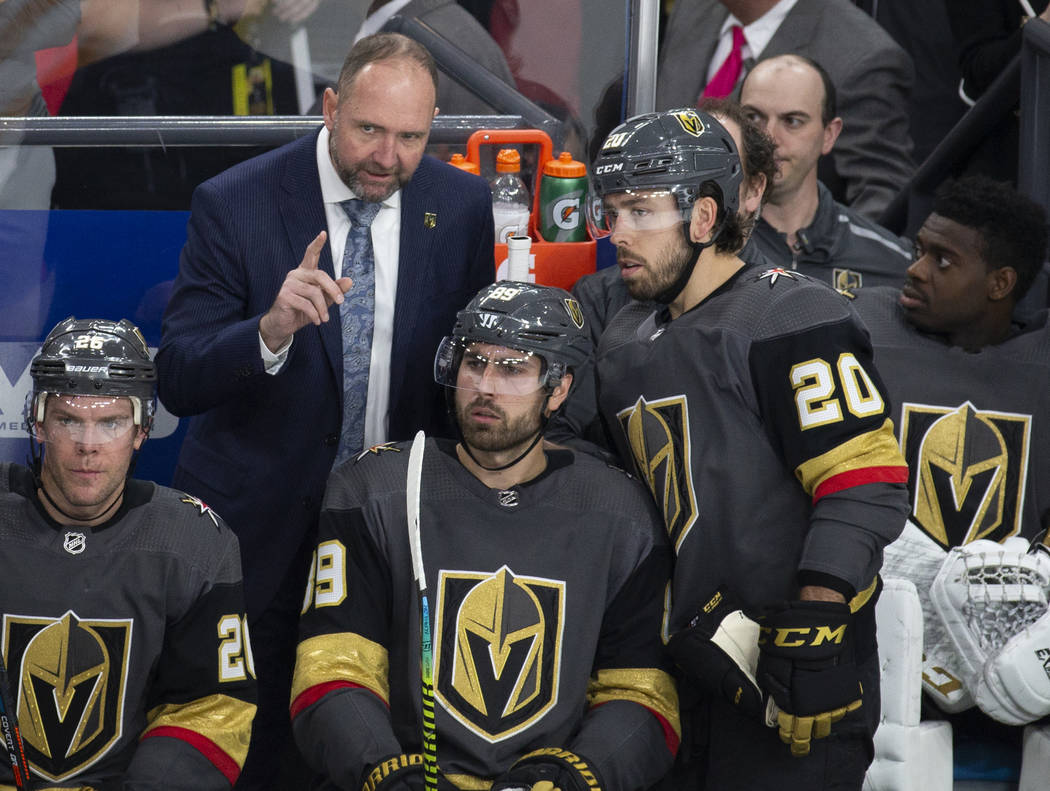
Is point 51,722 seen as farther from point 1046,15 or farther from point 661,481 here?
point 1046,15

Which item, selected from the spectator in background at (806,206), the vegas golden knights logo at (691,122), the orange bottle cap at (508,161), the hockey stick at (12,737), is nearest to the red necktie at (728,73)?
the spectator in background at (806,206)

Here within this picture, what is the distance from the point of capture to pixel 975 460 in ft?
11.3

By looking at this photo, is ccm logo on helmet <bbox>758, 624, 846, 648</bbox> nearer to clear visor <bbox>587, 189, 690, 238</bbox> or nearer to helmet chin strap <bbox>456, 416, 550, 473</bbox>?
helmet chin strap <bbox>456, 416, 550, 473</bbox>

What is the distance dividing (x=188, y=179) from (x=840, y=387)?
6.60 ft

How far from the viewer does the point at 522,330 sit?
292 cm

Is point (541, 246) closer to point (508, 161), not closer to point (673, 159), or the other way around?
point (508, 161)

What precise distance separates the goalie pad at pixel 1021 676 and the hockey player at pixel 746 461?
19.4 inches

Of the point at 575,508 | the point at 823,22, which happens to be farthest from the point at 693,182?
the point at 823,22

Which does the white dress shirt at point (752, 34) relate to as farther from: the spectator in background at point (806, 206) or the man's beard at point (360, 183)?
the man's beard at point (360, 183)

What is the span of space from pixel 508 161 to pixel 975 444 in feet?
4.62

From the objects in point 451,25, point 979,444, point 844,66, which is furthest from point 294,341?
point 844,66

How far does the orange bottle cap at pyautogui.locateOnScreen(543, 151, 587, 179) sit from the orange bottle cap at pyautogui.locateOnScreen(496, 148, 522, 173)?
81 mm

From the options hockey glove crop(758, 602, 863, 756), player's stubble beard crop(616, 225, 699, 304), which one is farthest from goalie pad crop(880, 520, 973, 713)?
player's stubble beard crop(616, 225, 699, 304)

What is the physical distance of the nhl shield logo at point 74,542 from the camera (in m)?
2.78
